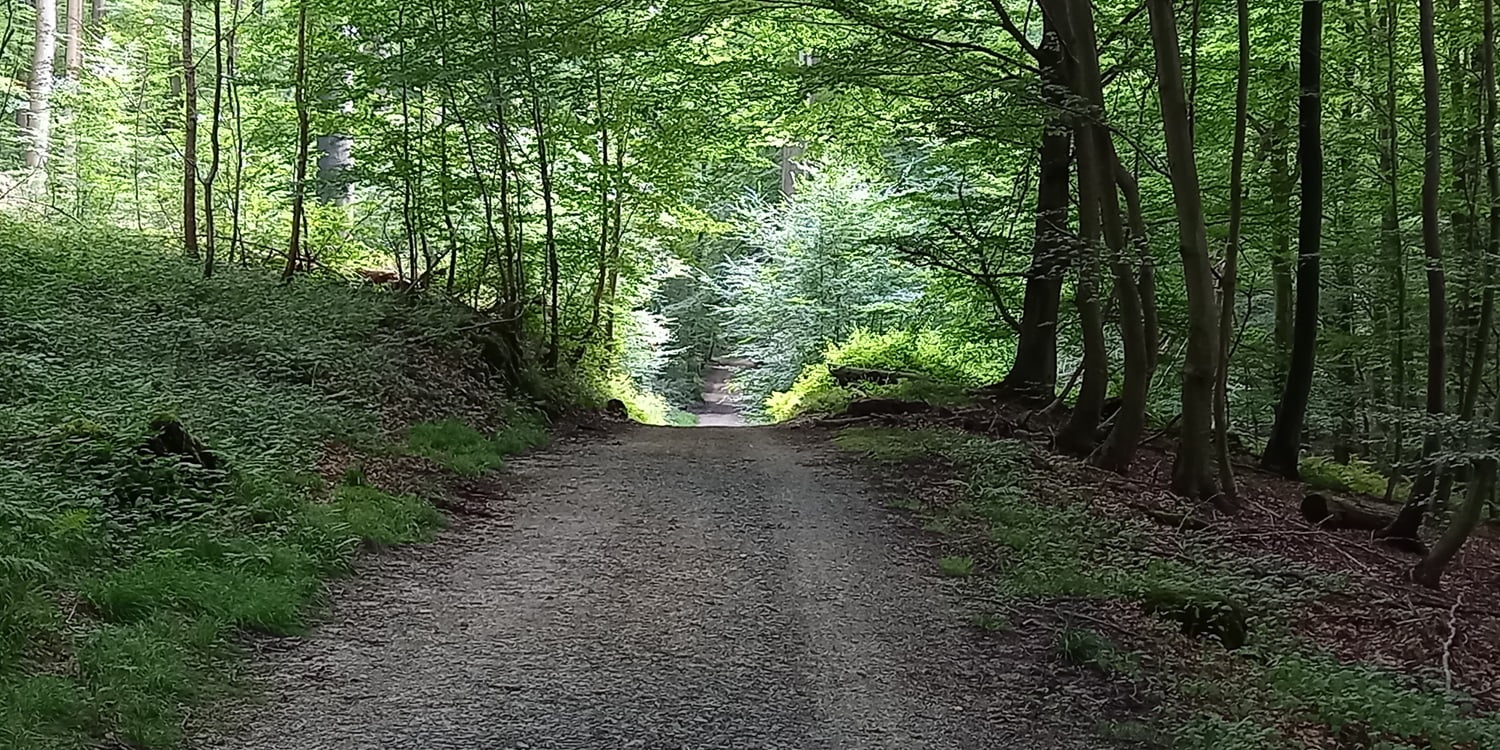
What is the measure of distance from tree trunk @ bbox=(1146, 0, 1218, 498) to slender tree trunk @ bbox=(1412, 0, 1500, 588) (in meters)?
2.03

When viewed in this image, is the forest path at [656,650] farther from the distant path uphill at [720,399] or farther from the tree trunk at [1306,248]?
the distant path uphill at [720,399]

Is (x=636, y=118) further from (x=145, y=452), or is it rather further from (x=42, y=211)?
(x=145, y=452)

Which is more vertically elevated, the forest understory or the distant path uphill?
the distant path uphill

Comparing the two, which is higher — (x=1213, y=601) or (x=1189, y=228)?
(x=1189, y=228)

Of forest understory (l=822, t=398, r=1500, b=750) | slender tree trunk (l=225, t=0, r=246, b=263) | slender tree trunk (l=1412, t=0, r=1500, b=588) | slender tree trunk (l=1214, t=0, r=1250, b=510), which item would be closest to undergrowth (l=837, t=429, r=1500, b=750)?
forest understory (l=822, t=398, r=1500, b=750)

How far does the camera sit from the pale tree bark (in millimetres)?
15602

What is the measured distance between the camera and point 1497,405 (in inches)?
306

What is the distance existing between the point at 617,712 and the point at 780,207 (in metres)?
23.6

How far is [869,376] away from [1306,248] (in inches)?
354

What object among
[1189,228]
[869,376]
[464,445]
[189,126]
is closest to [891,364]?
[869,376]

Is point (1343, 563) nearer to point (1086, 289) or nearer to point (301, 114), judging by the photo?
point (1086, 289)

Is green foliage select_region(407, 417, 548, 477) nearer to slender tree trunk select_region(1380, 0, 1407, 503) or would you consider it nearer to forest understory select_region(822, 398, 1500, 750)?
forest understory select_region(822, 398, 1500, 750)

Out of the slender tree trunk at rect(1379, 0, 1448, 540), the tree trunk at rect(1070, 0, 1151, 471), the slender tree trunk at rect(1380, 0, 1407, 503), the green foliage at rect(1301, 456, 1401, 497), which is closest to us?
the slender tree trunk at rect(1379, 0, 1448, 540)

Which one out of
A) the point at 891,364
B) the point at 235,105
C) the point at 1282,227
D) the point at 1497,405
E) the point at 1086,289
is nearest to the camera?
the point at 1497,405
